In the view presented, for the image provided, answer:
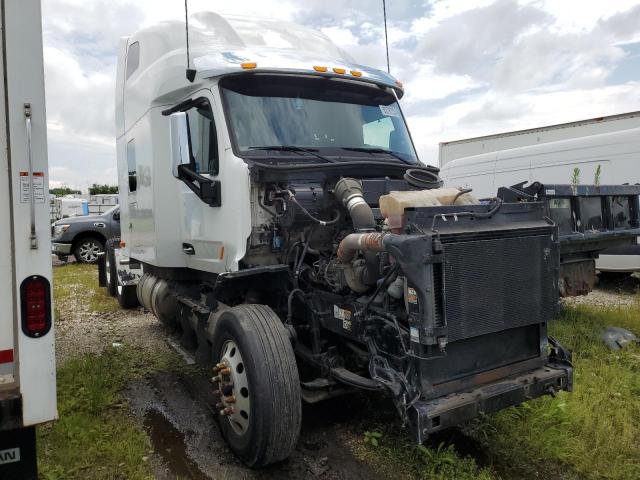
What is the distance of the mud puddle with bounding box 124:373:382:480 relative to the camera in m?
3.51

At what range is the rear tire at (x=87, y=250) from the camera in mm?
15383

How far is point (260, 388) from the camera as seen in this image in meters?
3.26

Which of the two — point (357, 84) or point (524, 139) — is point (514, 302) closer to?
point (357, 84)

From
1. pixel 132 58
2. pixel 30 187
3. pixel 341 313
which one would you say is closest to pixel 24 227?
pixel 30 187

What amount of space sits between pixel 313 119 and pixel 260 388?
7.84 feet

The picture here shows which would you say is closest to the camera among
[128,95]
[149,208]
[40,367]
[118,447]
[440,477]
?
[40,367]

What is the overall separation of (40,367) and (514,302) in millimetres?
2642

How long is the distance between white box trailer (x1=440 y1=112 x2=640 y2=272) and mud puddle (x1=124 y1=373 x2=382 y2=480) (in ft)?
18.6

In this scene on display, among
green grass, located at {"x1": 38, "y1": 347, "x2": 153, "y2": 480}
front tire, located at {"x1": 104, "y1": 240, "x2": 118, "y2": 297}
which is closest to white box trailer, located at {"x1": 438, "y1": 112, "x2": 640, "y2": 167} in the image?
front tire, located at {"x1": 104, "y1": 240, "x2": 118, "y2": 297}

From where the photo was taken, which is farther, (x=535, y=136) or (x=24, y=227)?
(x=535, y=136)

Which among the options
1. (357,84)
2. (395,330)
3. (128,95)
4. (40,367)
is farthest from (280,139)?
(128,95)

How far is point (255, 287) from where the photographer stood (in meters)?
4.40

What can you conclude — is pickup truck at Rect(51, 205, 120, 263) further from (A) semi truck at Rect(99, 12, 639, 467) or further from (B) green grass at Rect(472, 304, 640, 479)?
(B) green grass at Rect(472, 304, 640, 479)

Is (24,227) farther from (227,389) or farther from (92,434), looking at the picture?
(92,434)
